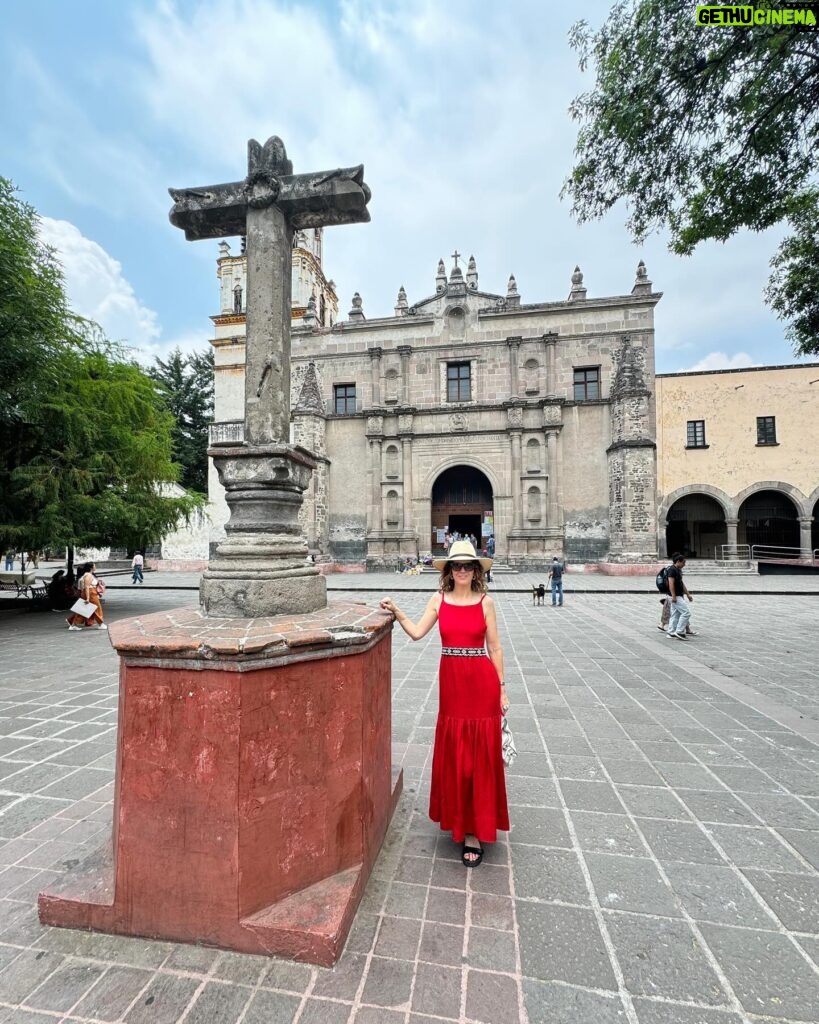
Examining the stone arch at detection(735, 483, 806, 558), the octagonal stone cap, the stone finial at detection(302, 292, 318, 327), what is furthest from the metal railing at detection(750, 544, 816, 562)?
the octagonal stone cap

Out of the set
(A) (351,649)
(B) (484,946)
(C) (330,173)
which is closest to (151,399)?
(C) (330,173)

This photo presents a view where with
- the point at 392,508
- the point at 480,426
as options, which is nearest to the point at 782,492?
the point at 480,426

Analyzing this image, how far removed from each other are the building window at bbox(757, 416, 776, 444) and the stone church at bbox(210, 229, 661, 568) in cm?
577

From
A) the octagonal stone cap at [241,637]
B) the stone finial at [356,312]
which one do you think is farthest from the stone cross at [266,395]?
the stone finial at [356,312]

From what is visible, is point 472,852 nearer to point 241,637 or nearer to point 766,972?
point 766,972

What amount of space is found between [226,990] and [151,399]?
1291 cm

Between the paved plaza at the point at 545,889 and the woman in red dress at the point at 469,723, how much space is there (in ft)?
0.71

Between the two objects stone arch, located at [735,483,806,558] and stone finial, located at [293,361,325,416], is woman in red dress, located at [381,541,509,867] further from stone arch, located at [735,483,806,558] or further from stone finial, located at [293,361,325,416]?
stone arch, located at [735,483,806,558]

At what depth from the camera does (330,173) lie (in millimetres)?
2883

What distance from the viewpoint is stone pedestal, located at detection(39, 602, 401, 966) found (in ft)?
6.14

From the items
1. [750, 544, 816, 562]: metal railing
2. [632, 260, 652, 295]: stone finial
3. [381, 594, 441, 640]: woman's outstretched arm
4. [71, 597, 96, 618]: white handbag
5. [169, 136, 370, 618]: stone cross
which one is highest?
[632, 260, 652, 295]: stone finial

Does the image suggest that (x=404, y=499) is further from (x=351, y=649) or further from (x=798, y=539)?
(x=351, y=649)

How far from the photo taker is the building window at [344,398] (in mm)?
23953

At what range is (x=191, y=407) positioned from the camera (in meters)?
38.4
